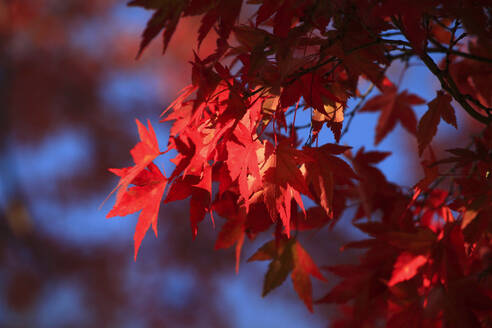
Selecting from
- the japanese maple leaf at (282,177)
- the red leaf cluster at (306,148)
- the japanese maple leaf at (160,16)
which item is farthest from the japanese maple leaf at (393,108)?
the japanese maple leaf at (160,16)

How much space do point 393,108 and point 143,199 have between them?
676 mm

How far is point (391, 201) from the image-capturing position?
2.65 ft

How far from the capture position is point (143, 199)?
49cm

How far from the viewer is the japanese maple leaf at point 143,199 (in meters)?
0.48

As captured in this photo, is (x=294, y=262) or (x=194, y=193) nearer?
(x=194, y=193)

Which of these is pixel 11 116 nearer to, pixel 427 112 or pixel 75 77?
pixel 75 77

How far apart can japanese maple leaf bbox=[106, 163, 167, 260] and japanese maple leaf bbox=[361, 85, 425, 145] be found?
599mm

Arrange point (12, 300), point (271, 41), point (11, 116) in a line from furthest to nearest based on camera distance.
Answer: point (11, 116) < point (12, 300) < point (271, 41)

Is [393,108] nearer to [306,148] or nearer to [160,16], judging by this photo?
[306,148]

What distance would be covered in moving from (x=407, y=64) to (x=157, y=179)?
24.2 inches

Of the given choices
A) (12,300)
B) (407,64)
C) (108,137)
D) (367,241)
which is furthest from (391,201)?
(12,300)

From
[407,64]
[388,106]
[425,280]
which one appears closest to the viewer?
[425,280]

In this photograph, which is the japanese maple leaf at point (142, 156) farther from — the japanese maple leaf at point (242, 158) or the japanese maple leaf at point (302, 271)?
the japanese maple leaf at point (302, 271)

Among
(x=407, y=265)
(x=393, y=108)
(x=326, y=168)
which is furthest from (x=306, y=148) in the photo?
(x=393, y=108)
